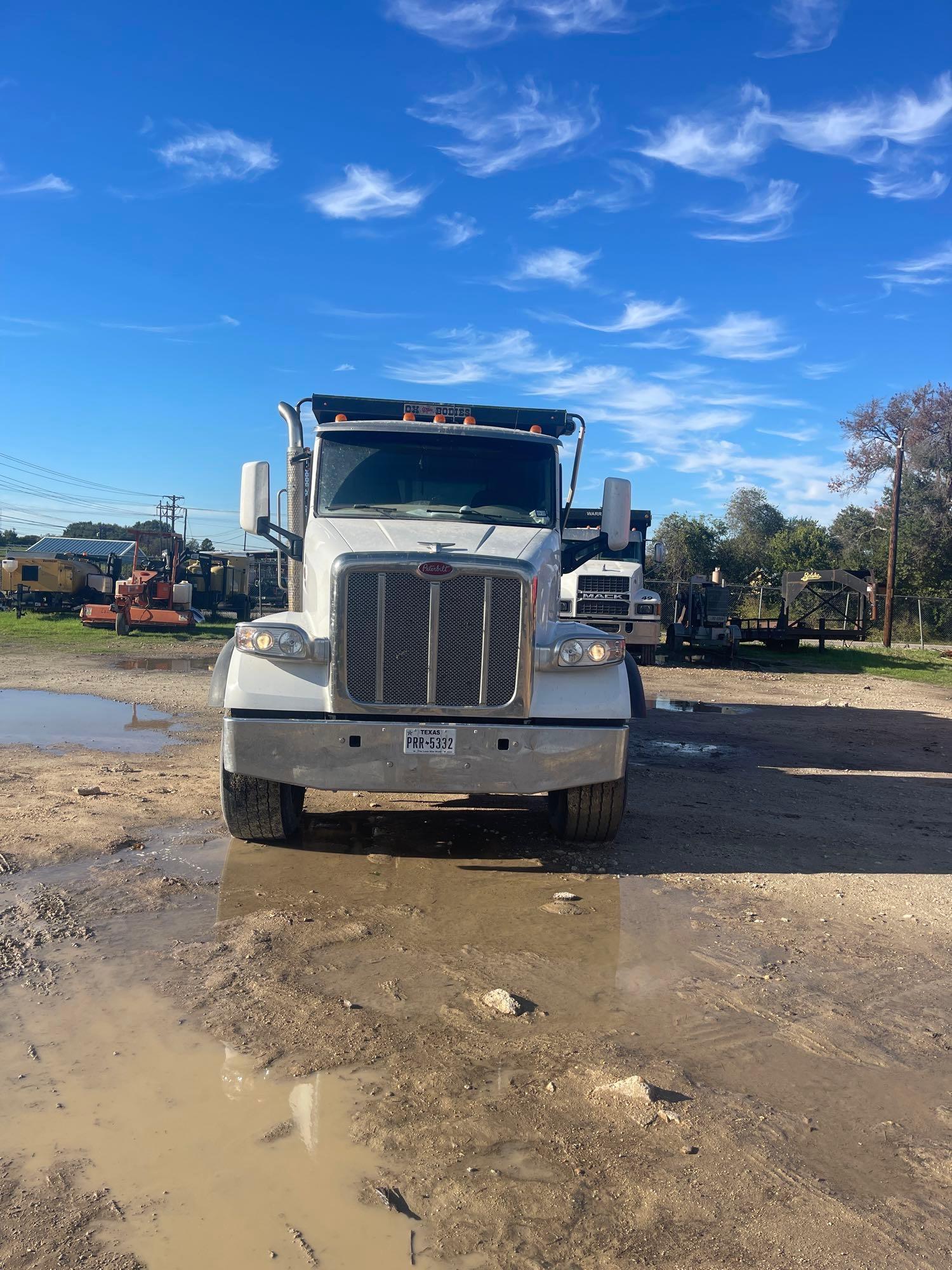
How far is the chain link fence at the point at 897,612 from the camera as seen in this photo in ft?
110

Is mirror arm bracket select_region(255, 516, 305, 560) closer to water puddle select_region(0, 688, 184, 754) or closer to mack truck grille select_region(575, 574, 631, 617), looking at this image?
water puddle select_region(0, 688, 184, 754)

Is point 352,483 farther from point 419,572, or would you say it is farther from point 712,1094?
point 712,1094

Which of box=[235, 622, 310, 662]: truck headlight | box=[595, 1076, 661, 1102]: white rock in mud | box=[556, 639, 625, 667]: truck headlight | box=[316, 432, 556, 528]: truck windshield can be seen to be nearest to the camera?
box=[595, 1076, 661, 1102]: white rock in mud

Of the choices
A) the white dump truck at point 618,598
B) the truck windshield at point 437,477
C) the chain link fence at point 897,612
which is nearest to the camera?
the truck windshield at point 437,477

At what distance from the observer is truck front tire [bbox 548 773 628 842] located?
577cm

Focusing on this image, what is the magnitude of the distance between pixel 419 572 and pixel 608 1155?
125 inches

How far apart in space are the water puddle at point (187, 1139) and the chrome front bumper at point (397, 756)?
1805mm

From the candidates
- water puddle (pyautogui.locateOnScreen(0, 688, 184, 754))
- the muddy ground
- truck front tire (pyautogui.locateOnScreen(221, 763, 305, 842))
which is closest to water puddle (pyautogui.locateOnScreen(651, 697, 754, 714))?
the muddy ground

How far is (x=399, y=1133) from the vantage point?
9.30 feet

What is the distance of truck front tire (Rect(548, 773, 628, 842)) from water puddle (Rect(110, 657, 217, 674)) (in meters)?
10.9

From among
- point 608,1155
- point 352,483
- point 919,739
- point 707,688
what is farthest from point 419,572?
point 707,688

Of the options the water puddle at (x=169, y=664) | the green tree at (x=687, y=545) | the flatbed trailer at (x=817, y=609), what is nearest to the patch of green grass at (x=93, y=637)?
the water puddle at (x=169, y=664)

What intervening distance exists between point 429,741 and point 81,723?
248 inches

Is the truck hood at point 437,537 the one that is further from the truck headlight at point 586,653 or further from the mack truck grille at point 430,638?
the truck headlight at point 586,653
